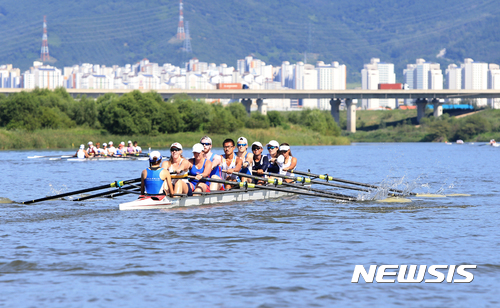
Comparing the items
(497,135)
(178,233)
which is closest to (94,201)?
(178,233)

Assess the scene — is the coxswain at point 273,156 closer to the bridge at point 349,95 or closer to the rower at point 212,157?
the rower at point 212,157

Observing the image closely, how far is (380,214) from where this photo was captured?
13.8 meters

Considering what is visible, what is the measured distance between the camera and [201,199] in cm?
1436

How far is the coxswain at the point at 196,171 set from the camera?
1400 centimetres

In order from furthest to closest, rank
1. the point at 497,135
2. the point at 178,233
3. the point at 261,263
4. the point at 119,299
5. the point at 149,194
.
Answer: the point at 497,135 < the point at 149,194 < the point at 178,233 < the point at 261,263 < the point at 119,299

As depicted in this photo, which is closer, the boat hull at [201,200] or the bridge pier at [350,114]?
the boat hull at [201,200]

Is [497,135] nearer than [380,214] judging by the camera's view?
No

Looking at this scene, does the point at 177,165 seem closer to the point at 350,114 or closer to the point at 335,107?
the point at 350,114

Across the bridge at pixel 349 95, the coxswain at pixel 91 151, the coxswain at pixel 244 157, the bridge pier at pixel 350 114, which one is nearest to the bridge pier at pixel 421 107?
the bridge at pixel 349 95

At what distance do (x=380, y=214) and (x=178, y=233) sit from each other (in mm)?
5024

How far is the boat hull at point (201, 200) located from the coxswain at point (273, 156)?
2.52ft

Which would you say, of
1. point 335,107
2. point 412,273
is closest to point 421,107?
point 335,107

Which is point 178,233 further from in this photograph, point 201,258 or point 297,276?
point 297,276

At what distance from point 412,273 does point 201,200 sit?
7.11m
